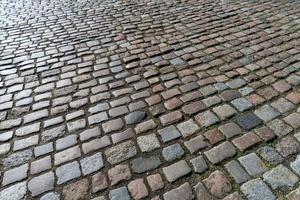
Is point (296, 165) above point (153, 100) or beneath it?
above

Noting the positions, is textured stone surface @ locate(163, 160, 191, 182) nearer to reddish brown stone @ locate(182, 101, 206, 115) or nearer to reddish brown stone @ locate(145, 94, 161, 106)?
reddish brown stone @ locate(182, 101, 206, 115)

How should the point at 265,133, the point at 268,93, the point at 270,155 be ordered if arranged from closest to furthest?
the point at 270,155 < the point at 265,133 < the point at 268,93

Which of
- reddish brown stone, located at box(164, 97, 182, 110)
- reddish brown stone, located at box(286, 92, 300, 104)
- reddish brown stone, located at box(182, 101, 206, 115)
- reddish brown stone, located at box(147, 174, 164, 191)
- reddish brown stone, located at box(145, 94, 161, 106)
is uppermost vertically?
reddish brown stone, located at box(147, 174, 164, 191)

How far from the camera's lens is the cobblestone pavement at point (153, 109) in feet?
8.28

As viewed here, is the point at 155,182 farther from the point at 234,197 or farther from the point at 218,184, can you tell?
the point at 234,197

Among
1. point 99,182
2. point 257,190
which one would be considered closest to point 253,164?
point 257,190

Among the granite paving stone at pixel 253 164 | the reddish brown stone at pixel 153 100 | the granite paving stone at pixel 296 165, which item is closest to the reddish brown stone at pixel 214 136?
the granite paving stone at pixel 253 164

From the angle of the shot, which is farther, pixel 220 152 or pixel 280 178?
pixel 220 152

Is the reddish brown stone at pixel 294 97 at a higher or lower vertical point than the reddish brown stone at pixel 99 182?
lower

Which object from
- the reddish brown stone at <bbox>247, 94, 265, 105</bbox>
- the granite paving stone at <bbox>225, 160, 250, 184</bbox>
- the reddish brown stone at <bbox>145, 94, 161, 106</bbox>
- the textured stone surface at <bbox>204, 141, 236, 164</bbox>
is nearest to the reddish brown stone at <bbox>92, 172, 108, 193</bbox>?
the textured stone surface at <bbox>204, 141, 236, 164</bbox>

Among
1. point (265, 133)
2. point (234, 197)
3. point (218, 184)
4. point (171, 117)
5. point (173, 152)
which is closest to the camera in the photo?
point (234, 197)

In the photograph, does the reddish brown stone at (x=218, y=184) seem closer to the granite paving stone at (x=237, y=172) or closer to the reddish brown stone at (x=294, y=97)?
the granite paving stone at (x=237, y=172)

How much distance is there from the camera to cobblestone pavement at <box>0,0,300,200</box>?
2.52 m

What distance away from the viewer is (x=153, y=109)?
3.38 m
